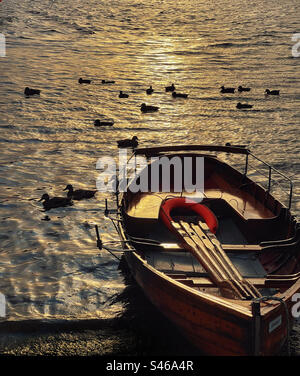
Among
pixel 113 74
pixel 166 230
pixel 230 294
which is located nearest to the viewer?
pixel 230 294

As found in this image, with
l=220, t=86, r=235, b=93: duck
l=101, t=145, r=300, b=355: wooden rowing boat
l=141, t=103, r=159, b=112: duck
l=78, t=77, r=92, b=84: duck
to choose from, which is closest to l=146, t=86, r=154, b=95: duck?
l=141, t=103, r=159, b=112: duck

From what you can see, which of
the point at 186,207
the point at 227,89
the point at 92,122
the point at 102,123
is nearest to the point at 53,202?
the point at 186,207

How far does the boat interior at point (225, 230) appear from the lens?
1210 centimetres

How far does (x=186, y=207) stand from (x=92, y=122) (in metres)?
16.1

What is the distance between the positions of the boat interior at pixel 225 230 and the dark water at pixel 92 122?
1613 mm

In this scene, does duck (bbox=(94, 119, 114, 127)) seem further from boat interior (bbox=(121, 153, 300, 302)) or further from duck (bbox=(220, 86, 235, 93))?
boat interior (bbox=(121, 153, 300, 302))

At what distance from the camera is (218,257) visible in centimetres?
1181

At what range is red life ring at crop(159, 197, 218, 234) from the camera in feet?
45.7

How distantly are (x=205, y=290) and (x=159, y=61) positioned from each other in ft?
130

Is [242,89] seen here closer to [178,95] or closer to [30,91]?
[178,95]

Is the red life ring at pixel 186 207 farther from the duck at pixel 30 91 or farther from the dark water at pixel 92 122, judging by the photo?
the duck at pixel 30 91
